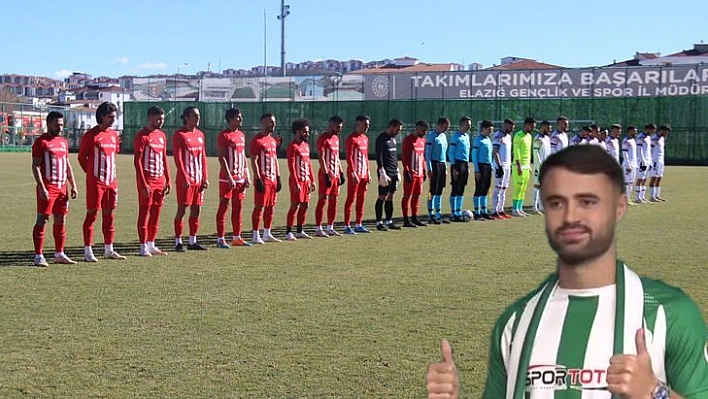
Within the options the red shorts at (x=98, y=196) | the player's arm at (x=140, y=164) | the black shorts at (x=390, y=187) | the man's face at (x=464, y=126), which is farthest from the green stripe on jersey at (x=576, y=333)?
the man's face at (x=464, y=126)

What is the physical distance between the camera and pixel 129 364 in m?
7.33

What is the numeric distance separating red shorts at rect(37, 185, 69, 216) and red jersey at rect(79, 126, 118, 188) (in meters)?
0.47

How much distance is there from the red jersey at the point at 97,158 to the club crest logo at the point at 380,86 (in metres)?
51.1

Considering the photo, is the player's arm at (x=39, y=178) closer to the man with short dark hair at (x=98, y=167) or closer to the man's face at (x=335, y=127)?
the man with short dark hair at (x=98, y=167)

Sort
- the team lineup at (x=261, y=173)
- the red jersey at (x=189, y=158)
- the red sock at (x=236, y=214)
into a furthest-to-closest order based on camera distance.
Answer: the red sock at (x=236, y=214)
the red jersey at (x=189, y=158)
the team lineup at (x=261, y=173)

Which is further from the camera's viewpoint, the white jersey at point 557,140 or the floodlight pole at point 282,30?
the floodlight pole at point 282,30

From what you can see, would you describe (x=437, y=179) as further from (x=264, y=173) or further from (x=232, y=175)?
(x=232, y=175)

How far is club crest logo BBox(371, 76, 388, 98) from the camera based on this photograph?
63812mm

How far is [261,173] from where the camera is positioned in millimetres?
15578

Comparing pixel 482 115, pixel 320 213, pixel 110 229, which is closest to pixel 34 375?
pixel 110 229

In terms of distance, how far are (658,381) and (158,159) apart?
39.7 feet

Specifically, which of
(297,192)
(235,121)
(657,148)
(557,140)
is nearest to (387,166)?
(297,192)

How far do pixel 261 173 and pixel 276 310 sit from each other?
20.5ft

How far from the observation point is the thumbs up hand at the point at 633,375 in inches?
90.5
